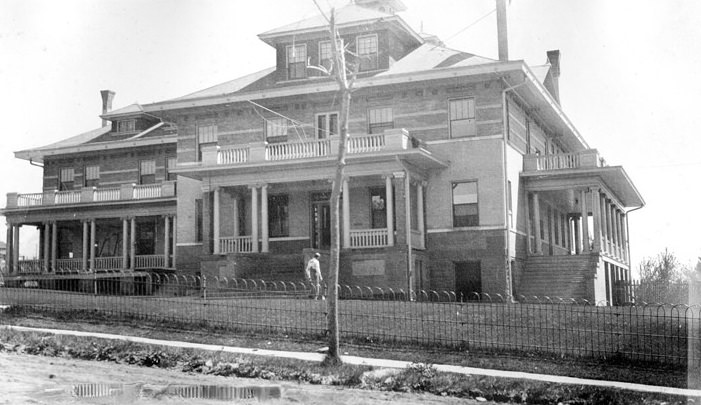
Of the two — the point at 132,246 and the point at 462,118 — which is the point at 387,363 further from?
the point at 132,246

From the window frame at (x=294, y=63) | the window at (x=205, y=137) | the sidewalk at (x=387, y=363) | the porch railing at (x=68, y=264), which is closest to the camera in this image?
the sidewalk at (x=387, y=363)

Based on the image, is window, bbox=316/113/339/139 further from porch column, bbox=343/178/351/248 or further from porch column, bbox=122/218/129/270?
porch column, bbox=122/218/129/270

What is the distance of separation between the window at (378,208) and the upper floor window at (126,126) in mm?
17819

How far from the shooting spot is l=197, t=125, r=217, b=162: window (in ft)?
113

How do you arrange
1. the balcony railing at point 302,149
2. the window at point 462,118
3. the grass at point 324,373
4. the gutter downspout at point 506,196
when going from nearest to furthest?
the grass at point 324,373
the balcony railing at point 302,149
the gutter downspout at point 506,196
the window at point 462,118

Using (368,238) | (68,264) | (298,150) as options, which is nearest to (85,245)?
(68,264)

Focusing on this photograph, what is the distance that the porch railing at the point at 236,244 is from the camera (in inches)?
1227

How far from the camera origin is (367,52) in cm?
3294

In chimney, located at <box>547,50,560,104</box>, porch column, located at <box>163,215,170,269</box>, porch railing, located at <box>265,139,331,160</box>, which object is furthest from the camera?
chimney, located at <box>547,50,560,104</box>

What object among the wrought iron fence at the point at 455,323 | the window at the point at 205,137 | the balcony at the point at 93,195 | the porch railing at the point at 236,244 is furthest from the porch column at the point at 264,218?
the balcony at the point at 93,195

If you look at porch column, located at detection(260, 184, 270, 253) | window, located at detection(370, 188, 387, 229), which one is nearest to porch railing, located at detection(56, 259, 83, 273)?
porch column, located at detection(260, 184, 270, 253)

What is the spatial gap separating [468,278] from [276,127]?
10.00 m

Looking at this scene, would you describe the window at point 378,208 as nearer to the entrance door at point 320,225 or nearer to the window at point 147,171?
the entrance door at point 320,225

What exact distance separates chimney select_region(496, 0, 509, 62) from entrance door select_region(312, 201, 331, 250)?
9339 millimetres
